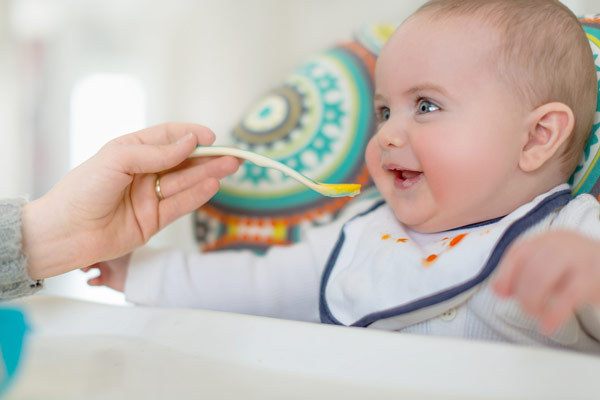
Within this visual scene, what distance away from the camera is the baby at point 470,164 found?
24.7 inches

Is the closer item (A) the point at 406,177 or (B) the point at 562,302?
(B) the point at 562,302

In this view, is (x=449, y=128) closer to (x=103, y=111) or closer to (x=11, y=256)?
(x=11, y=256)

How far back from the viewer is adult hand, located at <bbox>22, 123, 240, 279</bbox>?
69cm

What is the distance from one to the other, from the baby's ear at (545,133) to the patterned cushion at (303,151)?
0.35m

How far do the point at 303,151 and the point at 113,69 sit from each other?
61 cm

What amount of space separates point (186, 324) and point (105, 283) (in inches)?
11.0

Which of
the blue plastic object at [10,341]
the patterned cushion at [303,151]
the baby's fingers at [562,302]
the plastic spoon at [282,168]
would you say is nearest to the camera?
the baby's fingers at [562,302]

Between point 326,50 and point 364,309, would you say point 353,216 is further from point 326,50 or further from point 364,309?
point 326,50

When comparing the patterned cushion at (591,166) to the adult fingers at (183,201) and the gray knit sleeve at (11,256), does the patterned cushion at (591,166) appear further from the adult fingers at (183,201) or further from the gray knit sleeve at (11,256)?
the gray knit sleeve at (11,256)

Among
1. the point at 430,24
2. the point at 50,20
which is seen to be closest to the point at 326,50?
the point at 430,24

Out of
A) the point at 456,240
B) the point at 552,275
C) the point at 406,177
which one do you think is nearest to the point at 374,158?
the point at 406,177

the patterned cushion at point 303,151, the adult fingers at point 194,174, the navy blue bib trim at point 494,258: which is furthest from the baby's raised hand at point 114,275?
the navy blue bib trim at point 494,258

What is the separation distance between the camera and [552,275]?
394 mm

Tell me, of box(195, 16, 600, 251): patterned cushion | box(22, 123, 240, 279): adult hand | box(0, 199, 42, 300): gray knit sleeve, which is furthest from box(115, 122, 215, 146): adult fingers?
box(195, 16, 600, 251): patterned cushion
